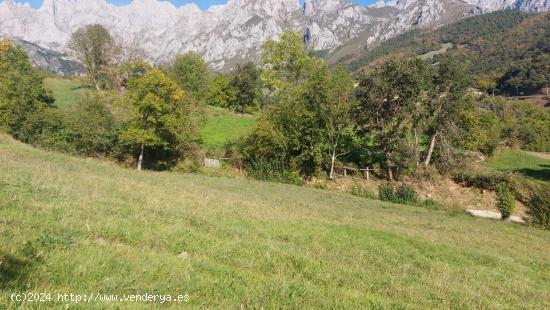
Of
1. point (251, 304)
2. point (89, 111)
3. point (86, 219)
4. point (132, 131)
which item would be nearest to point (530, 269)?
point (251, 304)

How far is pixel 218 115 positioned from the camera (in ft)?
234

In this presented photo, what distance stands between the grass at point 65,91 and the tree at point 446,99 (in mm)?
57471

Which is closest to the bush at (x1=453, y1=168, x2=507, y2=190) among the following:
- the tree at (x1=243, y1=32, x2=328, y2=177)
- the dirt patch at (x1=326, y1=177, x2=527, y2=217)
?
the dirt patch at (x1=326, y1=177, x2=527, y2=217)

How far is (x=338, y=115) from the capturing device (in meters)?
42.0

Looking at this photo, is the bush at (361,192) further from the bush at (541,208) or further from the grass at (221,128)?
the grass at (221,128)

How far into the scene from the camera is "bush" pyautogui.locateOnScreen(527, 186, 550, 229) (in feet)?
95.9

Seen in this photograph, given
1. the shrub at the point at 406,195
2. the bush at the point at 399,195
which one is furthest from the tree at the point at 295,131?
the shrub at the point at 406,195

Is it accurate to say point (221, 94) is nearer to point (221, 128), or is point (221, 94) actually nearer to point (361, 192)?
point (221, 128)

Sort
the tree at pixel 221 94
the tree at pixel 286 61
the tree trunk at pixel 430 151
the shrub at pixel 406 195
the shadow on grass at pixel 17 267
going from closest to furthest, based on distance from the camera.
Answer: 1. the shadow on grass at pixel 17 267
2. the shrub at pixel 406 195
3. the tree trunk at pixel 430 151
4. the tree at pixel 286 61
5. the tree at pixel 221 94

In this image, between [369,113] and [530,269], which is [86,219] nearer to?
[530,269]

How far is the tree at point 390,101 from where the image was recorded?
122 feet

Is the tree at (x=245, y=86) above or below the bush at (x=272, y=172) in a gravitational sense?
above

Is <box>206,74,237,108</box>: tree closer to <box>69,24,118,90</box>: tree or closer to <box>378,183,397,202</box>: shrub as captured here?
<box>69,24,118,90</box>: tree

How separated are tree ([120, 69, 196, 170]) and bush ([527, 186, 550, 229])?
3725cm
